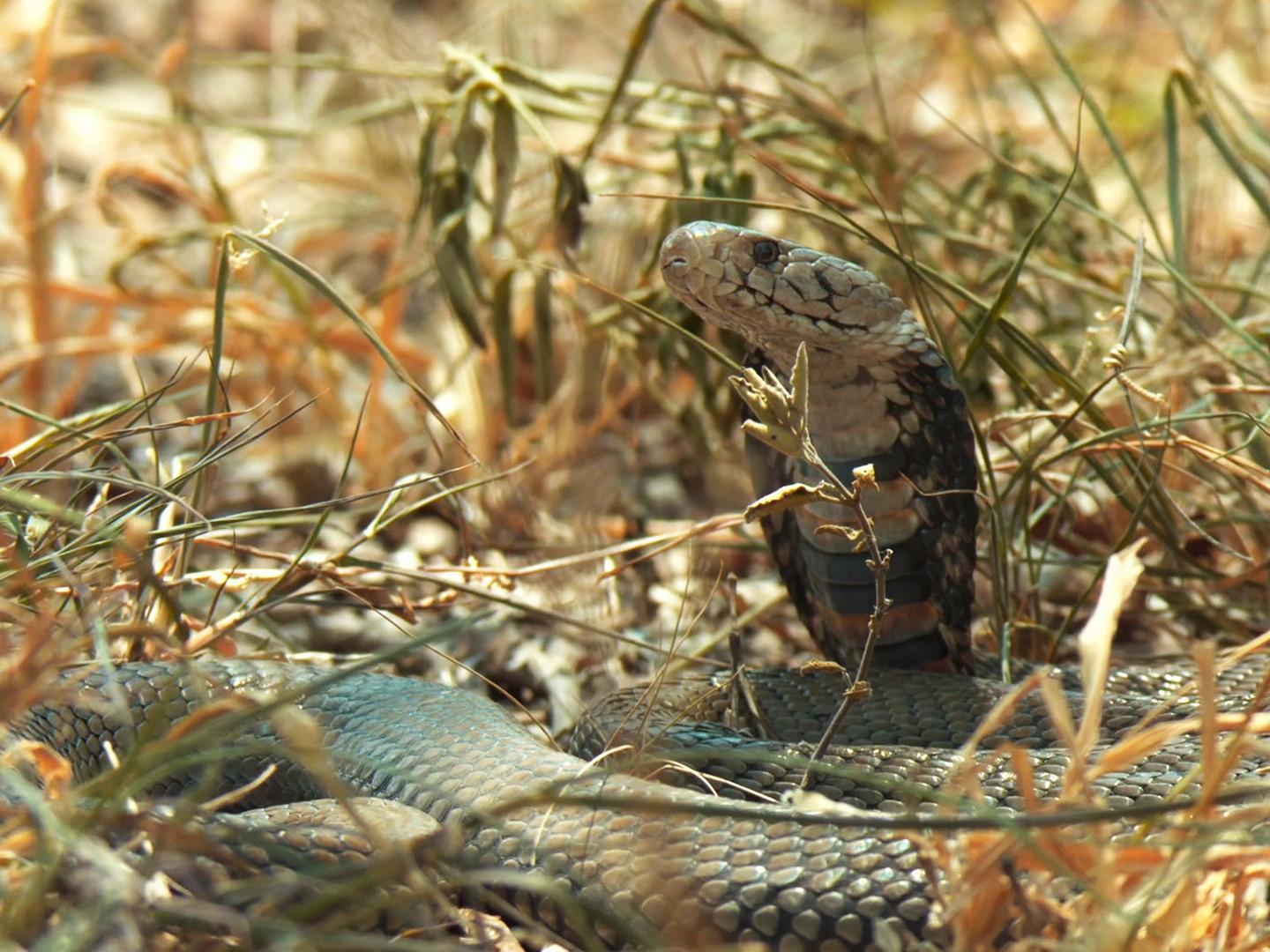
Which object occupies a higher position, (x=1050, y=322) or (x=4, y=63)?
(x=4, y=63)

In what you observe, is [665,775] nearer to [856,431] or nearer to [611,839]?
[611,839]

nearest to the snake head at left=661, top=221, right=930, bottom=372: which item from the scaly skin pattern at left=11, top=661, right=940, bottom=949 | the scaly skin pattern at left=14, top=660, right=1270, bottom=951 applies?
the scaly skin pattern at left=14, top=660, right=1270, bottom=951

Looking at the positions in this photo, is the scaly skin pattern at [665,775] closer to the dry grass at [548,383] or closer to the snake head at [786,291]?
the dry grass at [548,383]

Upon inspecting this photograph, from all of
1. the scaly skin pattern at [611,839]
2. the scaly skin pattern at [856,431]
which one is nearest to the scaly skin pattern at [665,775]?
the scaly skin pattern at [611,839]

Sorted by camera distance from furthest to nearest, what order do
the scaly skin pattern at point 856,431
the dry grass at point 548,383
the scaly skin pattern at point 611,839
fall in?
the scaly skin pattern at point 856,431, the dry grass at point 548,383, the scaly skin pattern at point 611,839

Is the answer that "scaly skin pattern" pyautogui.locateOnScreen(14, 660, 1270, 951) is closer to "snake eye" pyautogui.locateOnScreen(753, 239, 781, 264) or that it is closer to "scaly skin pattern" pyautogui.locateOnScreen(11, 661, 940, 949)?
"scaly skin pattern" pyautogui.locateOnScreen(11, 661, 940, 949)

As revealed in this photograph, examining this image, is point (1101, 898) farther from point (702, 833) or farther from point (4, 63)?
point (4, 63)

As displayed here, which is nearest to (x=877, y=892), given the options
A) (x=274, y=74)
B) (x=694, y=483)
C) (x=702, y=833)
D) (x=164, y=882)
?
(x=702, y=833)

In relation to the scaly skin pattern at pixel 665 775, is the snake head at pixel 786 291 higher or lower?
higher
